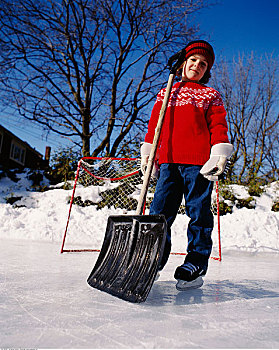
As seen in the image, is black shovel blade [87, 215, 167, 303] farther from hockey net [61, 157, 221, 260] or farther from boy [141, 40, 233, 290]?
hockey net [61, 157, 221, 260]

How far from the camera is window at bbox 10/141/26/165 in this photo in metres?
18.5

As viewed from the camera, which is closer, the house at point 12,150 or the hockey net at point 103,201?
the hockey net at point 103,201

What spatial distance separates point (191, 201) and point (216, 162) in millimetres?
252

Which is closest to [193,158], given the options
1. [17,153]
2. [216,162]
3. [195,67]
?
[216,162]

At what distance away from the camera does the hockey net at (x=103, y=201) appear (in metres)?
4.45

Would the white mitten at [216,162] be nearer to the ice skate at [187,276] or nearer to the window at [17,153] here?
the ice skate at [187,276]

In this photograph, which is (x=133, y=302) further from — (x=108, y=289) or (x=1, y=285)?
(x=1, y=285)

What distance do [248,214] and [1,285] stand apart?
15.0 ft

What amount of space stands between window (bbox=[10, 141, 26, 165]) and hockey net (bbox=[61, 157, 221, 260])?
540 inches

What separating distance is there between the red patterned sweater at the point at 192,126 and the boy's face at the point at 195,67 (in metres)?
0.08

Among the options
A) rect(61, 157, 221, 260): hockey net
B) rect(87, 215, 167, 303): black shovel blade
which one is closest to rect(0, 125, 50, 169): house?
rect(61, 157, 221, 260): hockey net

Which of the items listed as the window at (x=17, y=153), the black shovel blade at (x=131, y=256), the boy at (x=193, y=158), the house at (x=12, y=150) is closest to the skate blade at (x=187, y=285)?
the boy at (x=193, y=158)

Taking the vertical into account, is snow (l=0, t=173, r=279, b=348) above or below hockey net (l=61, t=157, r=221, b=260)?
below

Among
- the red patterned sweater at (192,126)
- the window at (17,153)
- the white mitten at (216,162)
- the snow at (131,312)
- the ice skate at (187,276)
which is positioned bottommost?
the snow at (131,312)
